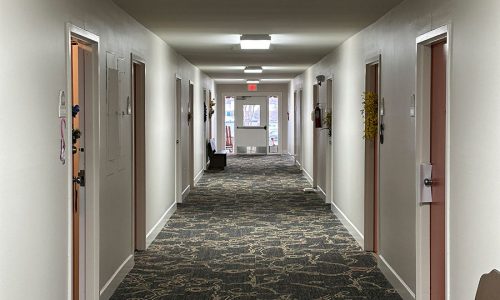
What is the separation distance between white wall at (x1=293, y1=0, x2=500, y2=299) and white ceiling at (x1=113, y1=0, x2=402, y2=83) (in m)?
0.30

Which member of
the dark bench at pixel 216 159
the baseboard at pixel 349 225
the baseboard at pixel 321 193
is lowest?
the baseboard at pixel 349 225

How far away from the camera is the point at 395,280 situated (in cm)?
583

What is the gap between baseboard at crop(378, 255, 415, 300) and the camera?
5377mm

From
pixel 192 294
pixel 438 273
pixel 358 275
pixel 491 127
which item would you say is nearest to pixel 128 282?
pixel 192 294

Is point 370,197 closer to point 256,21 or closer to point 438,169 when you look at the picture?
point 256,21

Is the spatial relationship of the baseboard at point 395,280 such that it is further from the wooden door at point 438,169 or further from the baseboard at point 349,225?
the baseboard at point 349,225

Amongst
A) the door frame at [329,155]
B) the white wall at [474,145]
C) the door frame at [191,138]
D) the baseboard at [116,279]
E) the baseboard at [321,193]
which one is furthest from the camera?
the door frame at [191,138]

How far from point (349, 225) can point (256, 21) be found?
302 cm

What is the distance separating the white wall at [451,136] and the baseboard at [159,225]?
7.81 ft

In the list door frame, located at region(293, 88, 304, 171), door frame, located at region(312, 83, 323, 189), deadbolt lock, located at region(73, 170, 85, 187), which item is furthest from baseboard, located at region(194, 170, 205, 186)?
deadbolt lock, located at region(73, 170, 85, 187)

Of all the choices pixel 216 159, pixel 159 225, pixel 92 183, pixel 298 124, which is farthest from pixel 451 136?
pixel 298 124

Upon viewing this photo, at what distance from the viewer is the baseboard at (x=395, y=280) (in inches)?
212

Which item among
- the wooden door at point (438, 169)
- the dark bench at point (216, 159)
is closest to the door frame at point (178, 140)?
the wooden door at point (438, 169)

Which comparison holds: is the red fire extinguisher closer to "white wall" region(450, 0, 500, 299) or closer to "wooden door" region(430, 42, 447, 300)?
"wooden door" region(430, 42, 447, 300)
